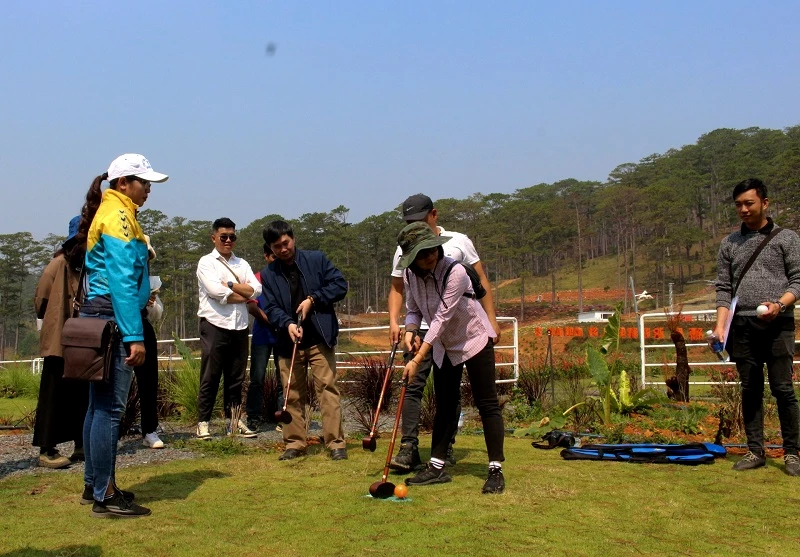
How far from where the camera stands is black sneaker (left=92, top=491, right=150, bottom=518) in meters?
4.17

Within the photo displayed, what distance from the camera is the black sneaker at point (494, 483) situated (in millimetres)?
4531

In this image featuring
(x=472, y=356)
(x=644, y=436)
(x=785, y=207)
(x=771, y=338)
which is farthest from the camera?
(x=785, y=207)

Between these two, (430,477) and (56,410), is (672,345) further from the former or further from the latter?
(56,410)

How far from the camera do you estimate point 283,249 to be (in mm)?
6035

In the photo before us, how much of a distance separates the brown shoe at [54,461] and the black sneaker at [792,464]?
4838 mm

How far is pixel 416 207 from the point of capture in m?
5.45

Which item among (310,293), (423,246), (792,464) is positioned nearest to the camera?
(423,246)

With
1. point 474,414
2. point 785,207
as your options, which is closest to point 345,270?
point 785,207

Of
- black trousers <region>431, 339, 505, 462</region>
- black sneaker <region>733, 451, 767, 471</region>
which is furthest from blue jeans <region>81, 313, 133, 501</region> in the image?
black sneaker <region>733, 451, 767, 471</region>

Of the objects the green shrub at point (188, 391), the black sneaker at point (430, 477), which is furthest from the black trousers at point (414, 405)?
the green shrub at point (188, 391)

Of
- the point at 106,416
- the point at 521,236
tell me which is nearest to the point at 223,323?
the point at 106,416

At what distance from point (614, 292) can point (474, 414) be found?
78.8 meters

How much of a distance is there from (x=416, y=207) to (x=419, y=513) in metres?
2.14

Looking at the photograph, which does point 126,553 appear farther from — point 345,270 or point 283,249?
point 345,270
